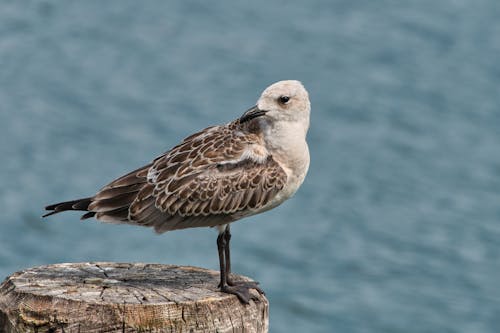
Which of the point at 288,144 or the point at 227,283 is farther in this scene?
the point at 288,144

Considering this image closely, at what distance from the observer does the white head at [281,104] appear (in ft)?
31.4

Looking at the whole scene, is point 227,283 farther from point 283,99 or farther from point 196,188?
point 283,99

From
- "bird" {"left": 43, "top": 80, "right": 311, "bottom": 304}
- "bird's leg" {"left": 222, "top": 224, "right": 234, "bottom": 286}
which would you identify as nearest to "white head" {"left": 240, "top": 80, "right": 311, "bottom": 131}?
"bird" {"left": 43, "top": 80, "right": 311, "bottom": 304}

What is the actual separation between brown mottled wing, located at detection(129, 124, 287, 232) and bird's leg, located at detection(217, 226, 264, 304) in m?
0.20

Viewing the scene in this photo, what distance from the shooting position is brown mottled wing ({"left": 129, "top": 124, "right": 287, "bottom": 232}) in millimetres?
9523

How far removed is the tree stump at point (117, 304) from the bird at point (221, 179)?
0.57m

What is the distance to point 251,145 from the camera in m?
9.66

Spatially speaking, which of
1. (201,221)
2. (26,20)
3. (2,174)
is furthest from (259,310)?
(26,20)

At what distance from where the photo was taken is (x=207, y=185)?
960cm

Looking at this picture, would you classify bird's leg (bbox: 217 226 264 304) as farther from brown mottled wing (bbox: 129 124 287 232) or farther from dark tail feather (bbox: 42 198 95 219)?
dark tail feather (bbox: 42 198 95 219)

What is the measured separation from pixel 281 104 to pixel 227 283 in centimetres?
164

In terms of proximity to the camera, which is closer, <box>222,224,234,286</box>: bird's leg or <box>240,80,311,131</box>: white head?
<box>222,224,234,286</box>: bird's leg

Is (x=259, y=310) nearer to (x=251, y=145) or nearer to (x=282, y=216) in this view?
(x=251, y=145)

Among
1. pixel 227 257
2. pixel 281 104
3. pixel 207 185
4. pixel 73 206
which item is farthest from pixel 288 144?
pixel 73 206
